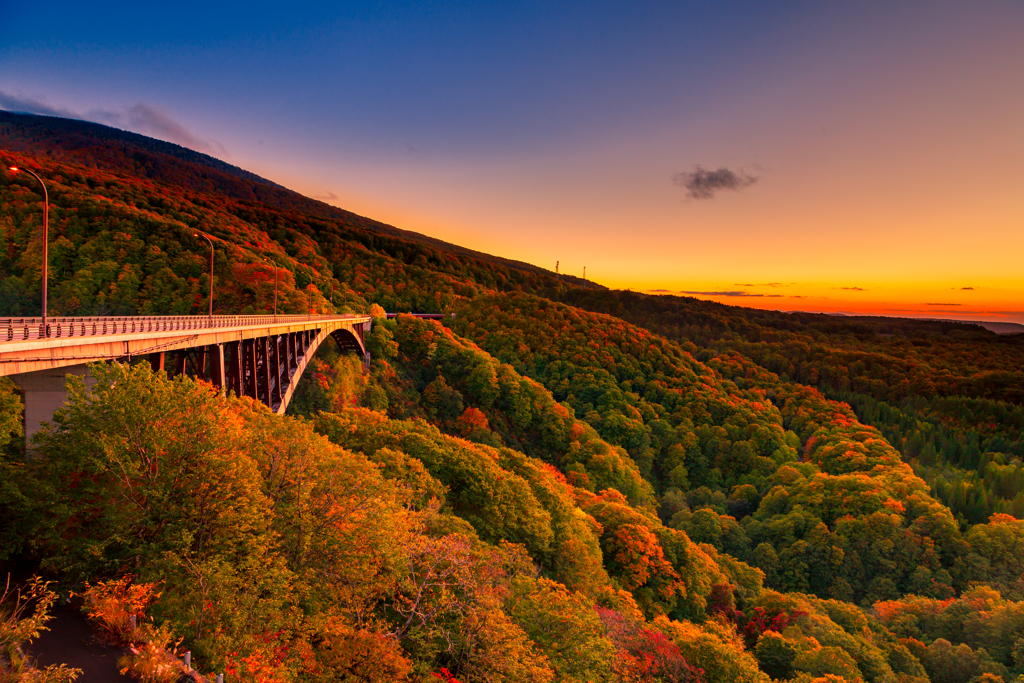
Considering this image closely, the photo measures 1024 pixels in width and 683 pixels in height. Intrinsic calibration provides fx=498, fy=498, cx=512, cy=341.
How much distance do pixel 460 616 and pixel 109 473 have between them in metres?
11.7

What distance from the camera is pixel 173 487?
45.6 feet

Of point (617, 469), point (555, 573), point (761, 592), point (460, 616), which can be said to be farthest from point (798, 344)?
point (460, 616)

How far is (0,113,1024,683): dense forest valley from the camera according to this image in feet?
43.6

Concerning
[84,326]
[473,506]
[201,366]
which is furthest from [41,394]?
[473,506]

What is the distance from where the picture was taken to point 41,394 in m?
16.7

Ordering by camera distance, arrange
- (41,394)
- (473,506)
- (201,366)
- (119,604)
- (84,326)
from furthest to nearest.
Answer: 1. (473,506)
2. (201,366)
3. (84,326)
4. (41,394)
5. (119,604)

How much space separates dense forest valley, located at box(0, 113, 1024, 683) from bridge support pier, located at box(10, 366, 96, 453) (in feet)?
2.40

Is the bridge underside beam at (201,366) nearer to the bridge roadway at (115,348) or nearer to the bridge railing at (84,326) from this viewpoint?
the bridge roadway at (115,348)

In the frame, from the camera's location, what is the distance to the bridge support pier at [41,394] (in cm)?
1661

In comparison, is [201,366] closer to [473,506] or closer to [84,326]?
[84,326]

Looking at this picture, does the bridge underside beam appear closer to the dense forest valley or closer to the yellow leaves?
the dense forest valley

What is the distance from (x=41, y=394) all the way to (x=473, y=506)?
20.6 meters

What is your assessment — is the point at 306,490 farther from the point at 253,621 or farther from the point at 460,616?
the point at 460,616

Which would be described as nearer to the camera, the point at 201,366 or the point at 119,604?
the point at 119,604
